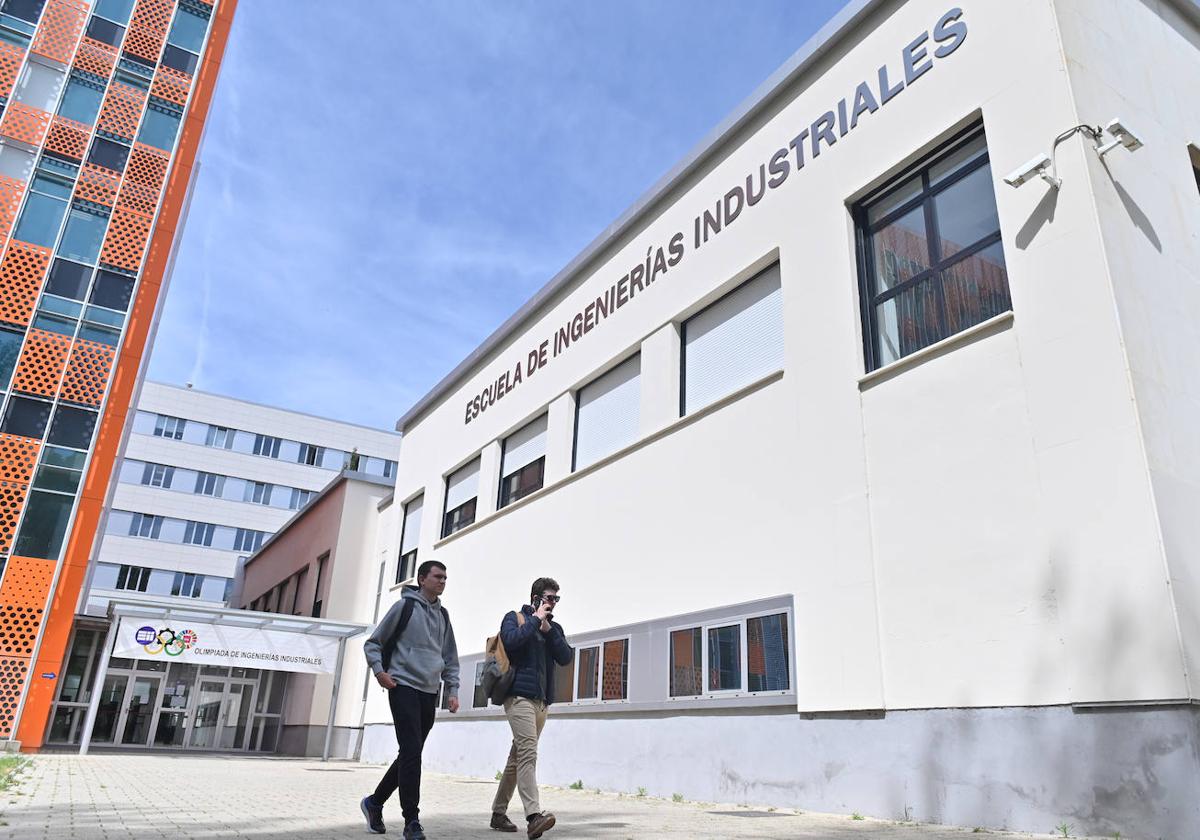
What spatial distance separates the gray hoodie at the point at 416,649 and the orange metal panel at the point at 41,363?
59.8ft

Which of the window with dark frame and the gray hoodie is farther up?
the window with dark frame

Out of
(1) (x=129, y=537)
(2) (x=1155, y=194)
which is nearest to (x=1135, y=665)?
(2) (x=1155, y=194)

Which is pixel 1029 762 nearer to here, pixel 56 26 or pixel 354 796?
pixel 354 796

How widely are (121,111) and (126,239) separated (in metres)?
3.92

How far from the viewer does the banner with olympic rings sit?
1870cm

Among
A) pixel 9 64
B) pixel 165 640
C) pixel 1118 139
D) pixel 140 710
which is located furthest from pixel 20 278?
pixel 1118 139

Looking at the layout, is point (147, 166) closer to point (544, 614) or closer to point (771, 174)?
point (771, 174)

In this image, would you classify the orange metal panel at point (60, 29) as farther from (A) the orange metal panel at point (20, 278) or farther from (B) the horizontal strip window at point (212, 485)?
(B) the horizontal strip window at point (212, 485)

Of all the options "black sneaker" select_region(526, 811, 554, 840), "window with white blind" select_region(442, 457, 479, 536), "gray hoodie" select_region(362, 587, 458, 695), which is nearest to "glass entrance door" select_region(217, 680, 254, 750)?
"window with white blind" select_region(442, 457, 479, 536)

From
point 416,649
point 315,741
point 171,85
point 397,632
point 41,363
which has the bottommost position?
point 315,741

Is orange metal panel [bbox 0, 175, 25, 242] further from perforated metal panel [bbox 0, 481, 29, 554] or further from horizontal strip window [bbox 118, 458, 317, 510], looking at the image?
horizontal strip window [bbox 118, 458, 317, 510]

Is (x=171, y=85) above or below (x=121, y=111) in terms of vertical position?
above

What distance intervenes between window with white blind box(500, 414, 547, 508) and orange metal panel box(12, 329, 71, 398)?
11656 mm

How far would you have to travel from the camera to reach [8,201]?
67.3 ft
